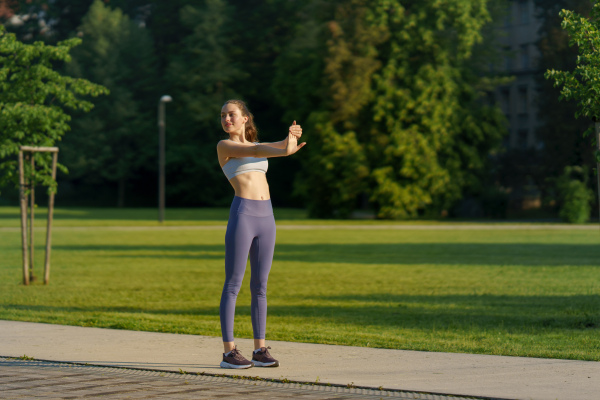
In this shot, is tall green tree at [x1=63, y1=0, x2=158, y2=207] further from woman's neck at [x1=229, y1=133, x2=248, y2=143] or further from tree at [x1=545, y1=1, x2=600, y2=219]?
woman's neck at [x1=229, y1=133, x2=248, y2=143]

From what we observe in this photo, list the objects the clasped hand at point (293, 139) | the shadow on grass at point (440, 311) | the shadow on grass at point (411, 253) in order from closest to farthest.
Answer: the clasped hand at point (293, 139)
the shadow on grass at point (440, 311)
the shadow on grass at point (411, 253)

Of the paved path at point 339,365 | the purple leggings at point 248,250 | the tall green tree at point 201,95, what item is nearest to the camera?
the paved path at point 339,365

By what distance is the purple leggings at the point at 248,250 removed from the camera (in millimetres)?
7363

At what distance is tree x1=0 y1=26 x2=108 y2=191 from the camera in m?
15.8

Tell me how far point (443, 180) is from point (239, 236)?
47.3 metres

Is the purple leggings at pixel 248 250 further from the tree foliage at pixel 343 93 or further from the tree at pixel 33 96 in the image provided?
the tree foliage at pixel 343 93

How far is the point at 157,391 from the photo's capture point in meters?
6.58

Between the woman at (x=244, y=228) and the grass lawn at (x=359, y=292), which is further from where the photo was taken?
the grass lawn at (x=359, y=292)

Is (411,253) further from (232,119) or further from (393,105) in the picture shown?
(393,105)

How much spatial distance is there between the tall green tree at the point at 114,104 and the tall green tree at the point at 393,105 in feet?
87.3

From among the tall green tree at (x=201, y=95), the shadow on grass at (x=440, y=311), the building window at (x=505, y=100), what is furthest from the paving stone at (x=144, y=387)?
the building window at (x=505, y=100)

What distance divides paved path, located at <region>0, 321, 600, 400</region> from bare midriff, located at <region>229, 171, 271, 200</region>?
1.34 m

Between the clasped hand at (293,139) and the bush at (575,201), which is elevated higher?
the clasped hand at (293,139)

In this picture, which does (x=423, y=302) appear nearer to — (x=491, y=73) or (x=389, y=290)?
(x=389, y=290)
